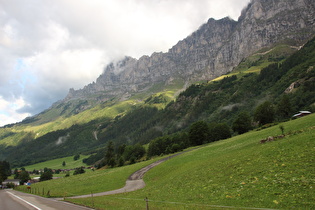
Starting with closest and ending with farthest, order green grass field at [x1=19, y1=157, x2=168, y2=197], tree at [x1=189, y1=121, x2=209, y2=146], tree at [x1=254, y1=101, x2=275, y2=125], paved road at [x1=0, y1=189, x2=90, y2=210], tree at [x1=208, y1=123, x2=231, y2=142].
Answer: paved road at [x1=0, y1=189, x2=90, y2=210], green grass field at [x1=19, y1=157, x2=168, y2=197], tree at [x1=189, y1=121, x2=209, y2=146], tree at [x1=254, y1=101, x2=275, y2=125], tree at [x1=208, y1=123, x2=231, y2=142]

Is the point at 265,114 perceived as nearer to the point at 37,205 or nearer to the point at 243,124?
the point at 243,124

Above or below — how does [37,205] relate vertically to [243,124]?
below

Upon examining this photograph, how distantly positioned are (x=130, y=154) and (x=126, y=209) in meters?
127

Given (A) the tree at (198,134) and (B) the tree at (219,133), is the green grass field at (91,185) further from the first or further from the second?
Answer: (B) the tree at (219,133)

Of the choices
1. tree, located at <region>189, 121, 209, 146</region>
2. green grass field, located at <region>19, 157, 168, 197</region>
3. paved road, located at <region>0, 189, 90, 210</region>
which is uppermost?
tree, located at <region>189, 121, 209, 146</region>

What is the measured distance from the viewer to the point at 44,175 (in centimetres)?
15262

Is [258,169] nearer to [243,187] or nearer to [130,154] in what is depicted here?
[243,187]

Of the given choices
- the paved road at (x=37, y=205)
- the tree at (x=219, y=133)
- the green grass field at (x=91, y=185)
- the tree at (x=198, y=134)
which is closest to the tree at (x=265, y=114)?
the tree at (x=219, y=133)

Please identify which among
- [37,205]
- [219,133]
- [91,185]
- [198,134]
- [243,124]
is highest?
[243,124]

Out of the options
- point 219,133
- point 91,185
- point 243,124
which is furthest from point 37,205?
→ point 243,124

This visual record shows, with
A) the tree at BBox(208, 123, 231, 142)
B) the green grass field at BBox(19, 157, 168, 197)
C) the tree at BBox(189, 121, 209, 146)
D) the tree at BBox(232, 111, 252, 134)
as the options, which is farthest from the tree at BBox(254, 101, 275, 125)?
the green grass field at BBox(19, 157, 168, 197)

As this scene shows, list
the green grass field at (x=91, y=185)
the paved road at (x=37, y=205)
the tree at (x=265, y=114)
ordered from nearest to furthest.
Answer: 1. the paved road at (x=37, y=205)
2. the green grass field at (x=91, y=185)
3. the tree at (x=265, y=114)

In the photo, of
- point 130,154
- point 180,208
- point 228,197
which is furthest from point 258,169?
point 130,154

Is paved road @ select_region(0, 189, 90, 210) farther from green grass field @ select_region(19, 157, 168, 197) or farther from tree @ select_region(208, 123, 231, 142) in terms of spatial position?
tree @ select_region(208, 123, 231, 142)
